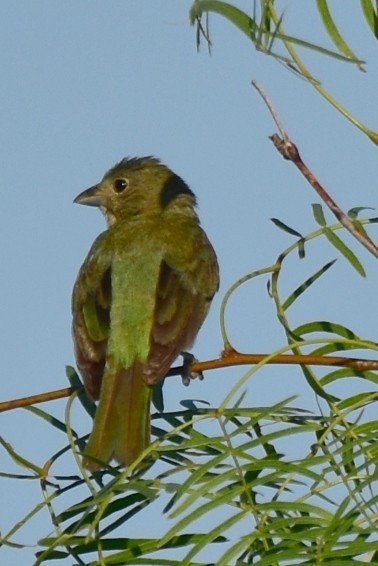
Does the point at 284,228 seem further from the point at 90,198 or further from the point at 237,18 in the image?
the point at 90,198

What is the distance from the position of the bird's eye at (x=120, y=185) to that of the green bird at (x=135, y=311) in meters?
0.47

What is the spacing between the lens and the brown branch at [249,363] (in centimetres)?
330

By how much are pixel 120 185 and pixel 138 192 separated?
21 cm

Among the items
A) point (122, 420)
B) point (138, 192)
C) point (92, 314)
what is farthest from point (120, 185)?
point (122, 420)

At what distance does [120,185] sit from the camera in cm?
852

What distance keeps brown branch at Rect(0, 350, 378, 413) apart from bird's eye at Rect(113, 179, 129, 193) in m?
4.35

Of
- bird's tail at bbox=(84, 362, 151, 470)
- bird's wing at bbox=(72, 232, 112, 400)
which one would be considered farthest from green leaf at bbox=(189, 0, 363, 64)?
bird's wing at bbox=(72, 232, 112, 400)

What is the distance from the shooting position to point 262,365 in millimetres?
3082

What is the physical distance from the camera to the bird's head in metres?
8.16

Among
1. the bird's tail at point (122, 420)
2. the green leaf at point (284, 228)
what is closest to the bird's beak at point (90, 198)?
the bird's tail at point (122, 420)

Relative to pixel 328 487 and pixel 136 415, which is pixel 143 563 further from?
pixel 136 415

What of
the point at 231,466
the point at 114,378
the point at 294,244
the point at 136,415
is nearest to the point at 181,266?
the point at 114,378

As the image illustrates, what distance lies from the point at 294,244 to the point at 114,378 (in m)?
2.14

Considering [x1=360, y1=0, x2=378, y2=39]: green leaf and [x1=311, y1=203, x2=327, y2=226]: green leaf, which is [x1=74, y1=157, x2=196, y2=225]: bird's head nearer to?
[x1=311, y1=203, x2=327, y2=226]: green leaf
